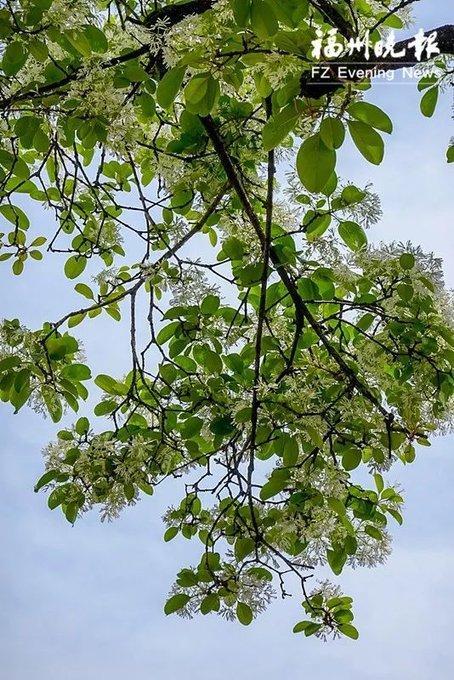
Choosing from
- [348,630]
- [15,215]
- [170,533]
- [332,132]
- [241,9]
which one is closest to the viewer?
[332,132]

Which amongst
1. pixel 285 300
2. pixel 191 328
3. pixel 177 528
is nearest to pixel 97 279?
pixel 191 328

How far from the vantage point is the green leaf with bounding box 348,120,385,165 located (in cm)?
82

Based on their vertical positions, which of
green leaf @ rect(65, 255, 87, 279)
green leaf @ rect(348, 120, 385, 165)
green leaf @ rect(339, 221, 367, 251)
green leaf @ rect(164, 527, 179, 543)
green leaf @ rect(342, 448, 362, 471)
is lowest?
green leaf @ rect(348, 120, 385, 165)

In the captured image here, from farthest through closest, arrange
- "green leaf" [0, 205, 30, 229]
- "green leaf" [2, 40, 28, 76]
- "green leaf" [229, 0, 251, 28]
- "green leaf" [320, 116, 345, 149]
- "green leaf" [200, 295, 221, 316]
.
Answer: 1. "green leaf" [0, 205, 30, 229]
2. "green leaf" [200, 295, 221, 316]
3. "green leaf" [2, 40, 28, 76]
4. "green leaf" [229, 0, 251, 28]
5. "green leaf" [320, 116, 345, 149]

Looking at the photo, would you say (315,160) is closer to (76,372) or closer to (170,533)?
(76,372)

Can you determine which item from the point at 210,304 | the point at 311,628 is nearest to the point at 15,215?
the point at 210,304

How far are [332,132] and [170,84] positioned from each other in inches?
14.0

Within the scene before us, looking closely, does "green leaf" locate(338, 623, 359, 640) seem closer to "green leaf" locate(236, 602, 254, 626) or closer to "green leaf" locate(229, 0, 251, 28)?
"green leaf" locate(236, 602, 254, 626)

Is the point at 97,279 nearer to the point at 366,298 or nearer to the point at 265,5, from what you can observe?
the point at 366,298

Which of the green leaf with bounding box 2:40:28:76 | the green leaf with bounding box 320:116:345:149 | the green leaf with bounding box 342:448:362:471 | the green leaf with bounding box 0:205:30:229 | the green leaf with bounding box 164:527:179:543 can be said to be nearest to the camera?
the green leaf with bounding box 320:116:345:149

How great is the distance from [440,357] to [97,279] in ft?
2.68

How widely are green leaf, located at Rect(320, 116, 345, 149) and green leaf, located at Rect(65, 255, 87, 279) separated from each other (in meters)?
1.31

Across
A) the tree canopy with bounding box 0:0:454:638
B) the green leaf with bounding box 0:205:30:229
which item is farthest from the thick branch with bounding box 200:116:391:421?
the green leaf with bounding box 0:205:30:229

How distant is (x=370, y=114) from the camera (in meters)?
0.82
